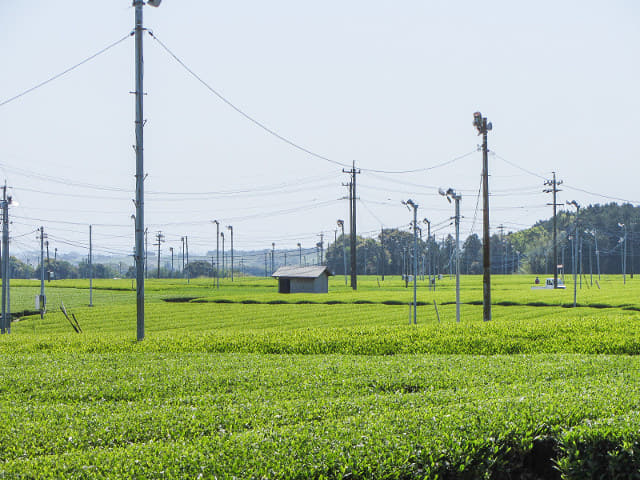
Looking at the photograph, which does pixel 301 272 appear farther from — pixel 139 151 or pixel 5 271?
pixel 139 151

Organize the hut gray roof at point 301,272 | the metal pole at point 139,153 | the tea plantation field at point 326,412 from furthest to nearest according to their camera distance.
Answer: the hut gray roof at point 301,272, the metal pole at point 139,153, the tea plantation field at point 326,412

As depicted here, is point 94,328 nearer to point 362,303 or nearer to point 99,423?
point 362,303

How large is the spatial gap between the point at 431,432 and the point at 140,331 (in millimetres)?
13023

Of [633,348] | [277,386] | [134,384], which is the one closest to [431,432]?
[277,386]

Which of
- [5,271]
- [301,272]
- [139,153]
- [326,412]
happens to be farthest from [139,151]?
[301,272]

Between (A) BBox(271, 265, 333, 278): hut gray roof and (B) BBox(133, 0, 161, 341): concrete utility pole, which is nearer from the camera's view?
(B) BBox(133, 0, 161, 341): concrete utility pole

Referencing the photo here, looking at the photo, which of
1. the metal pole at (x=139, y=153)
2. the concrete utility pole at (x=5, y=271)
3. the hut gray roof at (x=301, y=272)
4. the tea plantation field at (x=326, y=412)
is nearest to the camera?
the tea plantation field at (x=326, y=412)

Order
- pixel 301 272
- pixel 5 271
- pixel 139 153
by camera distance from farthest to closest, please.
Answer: pixel 301 272, pixel 5 271, pixel 139 153

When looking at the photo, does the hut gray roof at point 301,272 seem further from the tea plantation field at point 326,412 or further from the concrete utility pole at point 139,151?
the tea plantation field at point 326,412

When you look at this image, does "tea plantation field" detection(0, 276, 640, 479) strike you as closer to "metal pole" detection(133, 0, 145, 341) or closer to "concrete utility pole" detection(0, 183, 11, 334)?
"metal pole" detection(133, 0, 145, 341)

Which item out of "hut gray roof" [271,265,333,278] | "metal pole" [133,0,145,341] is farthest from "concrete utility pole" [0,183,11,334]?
"hut gray roof" [271,265,333,278]

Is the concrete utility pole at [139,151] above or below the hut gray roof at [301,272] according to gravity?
above

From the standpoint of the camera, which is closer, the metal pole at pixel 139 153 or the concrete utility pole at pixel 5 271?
the metal pole at pixel 139 153

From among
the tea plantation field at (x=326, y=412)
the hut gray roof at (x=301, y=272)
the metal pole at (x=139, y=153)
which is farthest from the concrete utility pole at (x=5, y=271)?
the hut gray roof at (x=301, y=272)
